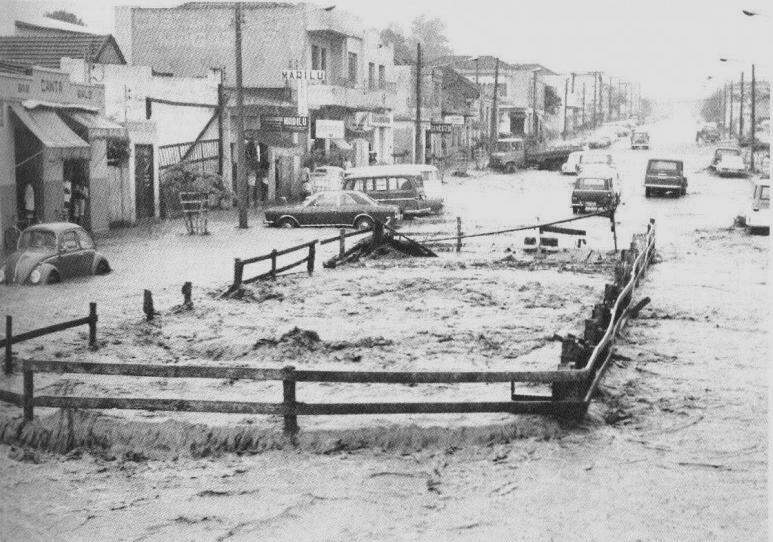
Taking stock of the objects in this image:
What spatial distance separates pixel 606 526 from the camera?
7.24 meters

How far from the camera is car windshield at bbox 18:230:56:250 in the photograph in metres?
17.6

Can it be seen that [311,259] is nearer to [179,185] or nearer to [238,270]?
[238,270]

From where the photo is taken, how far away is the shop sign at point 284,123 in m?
37.9

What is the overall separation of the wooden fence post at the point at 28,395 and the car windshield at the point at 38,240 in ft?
28.5

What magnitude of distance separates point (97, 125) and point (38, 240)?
8.69 meters

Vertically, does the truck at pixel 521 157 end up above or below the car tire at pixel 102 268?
above

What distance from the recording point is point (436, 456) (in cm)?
885

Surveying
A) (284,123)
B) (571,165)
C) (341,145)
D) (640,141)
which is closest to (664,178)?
(341,145)

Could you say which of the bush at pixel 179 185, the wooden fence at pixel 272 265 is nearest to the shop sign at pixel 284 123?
the bush at pixel 179 185

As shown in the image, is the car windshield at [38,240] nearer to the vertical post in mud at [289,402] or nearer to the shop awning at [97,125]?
the shop awning at [97,125]

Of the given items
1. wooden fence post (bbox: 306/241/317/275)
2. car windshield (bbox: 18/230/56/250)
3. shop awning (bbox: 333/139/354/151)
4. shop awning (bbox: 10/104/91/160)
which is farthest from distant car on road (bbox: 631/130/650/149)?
car windshield (bbox: 18/230/56/250)

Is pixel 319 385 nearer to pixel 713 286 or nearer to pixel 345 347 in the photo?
pixel 345 347

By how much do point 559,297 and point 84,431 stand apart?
984 centimetres

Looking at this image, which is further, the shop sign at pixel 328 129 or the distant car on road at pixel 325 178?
the shop sign at pixel 328 129
